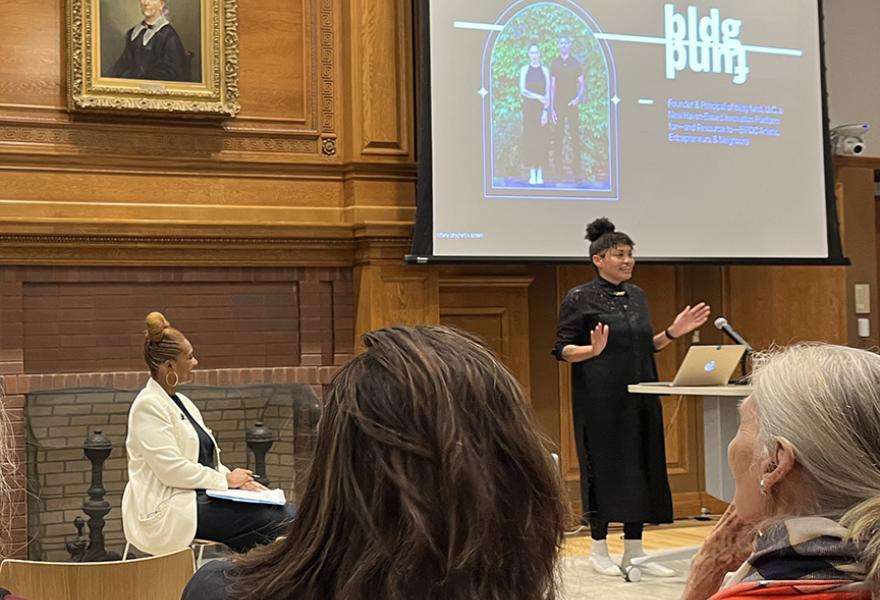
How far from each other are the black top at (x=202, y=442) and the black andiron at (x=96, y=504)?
114 cm

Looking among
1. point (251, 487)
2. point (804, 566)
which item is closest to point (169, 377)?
point (251, 487)

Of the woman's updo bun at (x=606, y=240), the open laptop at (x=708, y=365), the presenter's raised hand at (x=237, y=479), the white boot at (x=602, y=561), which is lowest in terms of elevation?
the white boot at (x=602, y=561)

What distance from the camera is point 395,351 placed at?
1.12 m

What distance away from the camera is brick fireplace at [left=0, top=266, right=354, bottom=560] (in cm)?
532

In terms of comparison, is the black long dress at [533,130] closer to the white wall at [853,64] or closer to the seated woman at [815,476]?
the white wall at [853,64]

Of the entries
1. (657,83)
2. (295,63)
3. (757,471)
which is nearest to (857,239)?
(657,83)

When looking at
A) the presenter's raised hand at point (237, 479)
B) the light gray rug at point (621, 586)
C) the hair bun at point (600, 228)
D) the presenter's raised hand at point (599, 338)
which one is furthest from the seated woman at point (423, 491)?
the hair bun at point (600, 228)

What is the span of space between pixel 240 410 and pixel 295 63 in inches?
70.4

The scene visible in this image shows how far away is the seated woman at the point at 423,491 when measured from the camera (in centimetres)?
108

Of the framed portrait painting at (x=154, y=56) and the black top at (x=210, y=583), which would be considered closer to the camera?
the black top at (x=210, y=583)

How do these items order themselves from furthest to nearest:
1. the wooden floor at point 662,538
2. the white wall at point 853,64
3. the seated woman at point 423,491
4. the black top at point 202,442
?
the white wall at point 853,64, the wooden floor at point 662,538, the black top at point 202,442, the seated woman at point 423,491

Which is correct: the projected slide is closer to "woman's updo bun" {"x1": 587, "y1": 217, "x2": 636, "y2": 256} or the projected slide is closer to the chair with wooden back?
"woman's updo bun" {"x1": 587, "y1": 217, "x2": 636, "y2": 256}

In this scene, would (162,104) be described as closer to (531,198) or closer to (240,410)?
(240,410)

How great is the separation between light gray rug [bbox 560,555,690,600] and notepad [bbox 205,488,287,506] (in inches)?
49.6
